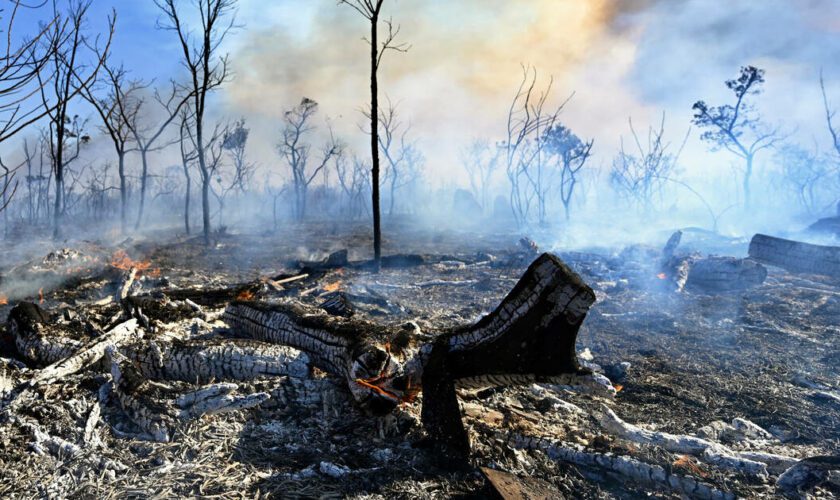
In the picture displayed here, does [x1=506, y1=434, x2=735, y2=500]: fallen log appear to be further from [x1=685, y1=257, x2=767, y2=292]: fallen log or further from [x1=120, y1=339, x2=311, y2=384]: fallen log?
[x1=685, y1=257, x2=767, y2=292]: fallen log

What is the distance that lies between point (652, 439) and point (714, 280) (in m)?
9.83

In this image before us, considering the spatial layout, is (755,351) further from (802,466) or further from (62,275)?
(62,275)

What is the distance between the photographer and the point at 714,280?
11.4 meters

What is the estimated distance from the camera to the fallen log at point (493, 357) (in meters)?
3.07

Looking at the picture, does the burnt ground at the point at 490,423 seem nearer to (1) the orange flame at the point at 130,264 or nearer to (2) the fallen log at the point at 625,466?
(2) the fallen log at the point at 625,466

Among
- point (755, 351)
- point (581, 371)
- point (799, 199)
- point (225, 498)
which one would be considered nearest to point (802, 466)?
Result: point (581, 371)

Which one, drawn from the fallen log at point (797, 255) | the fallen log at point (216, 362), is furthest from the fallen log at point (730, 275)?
the fallen log at point (216, 362)

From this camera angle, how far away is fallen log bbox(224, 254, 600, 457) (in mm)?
3074

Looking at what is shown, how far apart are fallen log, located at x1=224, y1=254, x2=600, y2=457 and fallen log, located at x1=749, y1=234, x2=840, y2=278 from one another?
46.6ft

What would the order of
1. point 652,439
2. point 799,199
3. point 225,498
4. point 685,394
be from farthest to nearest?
point 799,199, point 685,394, point 652,439, point 225,498

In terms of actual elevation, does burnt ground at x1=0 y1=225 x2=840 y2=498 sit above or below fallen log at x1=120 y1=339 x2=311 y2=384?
below

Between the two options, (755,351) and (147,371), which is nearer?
(147,371)

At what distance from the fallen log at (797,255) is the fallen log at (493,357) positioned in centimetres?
1420

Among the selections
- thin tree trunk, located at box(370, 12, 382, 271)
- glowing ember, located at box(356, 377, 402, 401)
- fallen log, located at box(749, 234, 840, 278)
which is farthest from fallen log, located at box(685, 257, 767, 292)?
glowing ember, located at box(356, 377, 402, 401)
